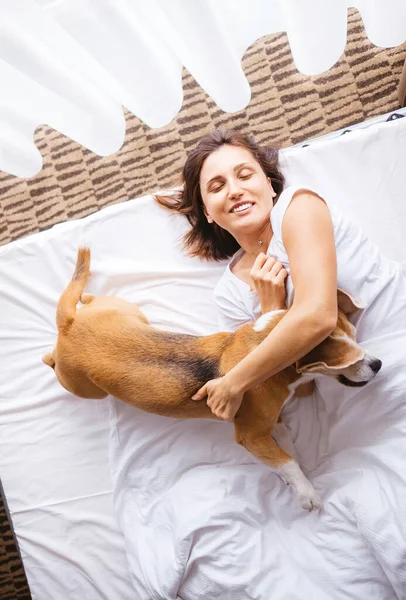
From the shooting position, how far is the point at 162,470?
2301 millimetres

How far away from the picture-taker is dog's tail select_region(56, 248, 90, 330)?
7.35 ft

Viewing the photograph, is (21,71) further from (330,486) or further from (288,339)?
(330,486)

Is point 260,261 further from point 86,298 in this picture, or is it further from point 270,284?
point 86,298

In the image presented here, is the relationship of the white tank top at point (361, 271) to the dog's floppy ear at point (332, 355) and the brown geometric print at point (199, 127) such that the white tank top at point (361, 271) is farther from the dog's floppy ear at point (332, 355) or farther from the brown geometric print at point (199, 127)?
the brown geometric print at point (199, 127)

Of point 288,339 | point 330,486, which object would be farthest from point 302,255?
point 330,486

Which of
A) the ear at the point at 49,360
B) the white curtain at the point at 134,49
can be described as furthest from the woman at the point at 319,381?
the ear at the point at 49,360

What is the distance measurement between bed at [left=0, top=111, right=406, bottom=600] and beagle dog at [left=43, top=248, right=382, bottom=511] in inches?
6.8

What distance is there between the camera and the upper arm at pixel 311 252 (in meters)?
1.80

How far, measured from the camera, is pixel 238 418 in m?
2.06

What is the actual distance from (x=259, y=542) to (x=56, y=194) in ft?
6.56

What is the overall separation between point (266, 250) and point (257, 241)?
48 mm

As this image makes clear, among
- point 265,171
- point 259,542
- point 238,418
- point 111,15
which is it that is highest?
point 111,15

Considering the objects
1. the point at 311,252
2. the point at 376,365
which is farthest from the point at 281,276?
the point at 376,365

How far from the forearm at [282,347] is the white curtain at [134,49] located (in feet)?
3.76
